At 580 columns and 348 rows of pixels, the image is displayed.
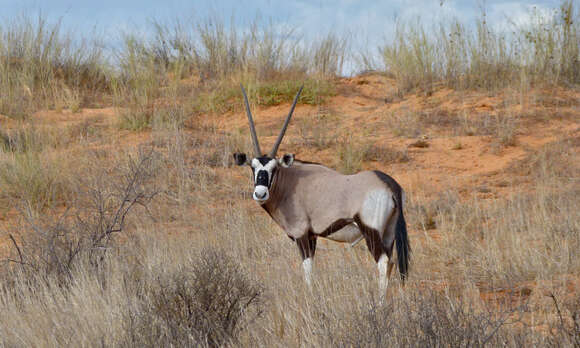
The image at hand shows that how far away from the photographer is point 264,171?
450 cm

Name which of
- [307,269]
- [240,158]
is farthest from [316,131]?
[307,269]

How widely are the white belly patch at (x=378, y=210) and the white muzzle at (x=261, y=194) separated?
2.29 feet

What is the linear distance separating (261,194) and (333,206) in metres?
0.55

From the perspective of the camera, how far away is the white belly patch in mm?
4297

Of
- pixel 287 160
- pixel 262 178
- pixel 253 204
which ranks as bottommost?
pixel 253 204

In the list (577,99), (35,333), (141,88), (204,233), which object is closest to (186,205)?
(204,233)

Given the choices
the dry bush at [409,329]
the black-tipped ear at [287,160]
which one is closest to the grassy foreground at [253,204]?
the dry bush at [409,329]

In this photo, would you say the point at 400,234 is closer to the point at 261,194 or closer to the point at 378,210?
the point at 378,210

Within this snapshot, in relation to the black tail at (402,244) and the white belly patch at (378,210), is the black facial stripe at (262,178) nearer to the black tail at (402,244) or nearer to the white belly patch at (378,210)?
the white belly patch at (378,210)

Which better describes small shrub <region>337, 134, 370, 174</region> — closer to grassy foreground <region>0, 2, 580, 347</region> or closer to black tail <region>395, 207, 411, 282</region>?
grassy foreground <region>0, 2, 580, 347</region>

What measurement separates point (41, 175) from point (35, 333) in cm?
472

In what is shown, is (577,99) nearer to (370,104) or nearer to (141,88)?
(370,104)

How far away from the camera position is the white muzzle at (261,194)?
432 cm

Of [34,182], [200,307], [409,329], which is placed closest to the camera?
[409,329]
